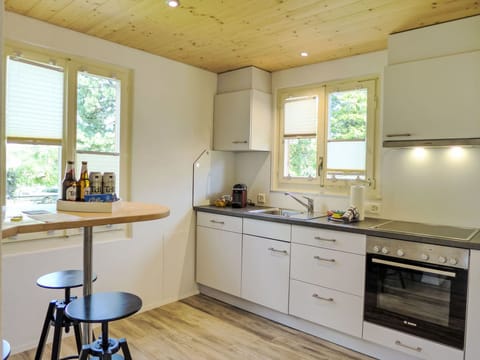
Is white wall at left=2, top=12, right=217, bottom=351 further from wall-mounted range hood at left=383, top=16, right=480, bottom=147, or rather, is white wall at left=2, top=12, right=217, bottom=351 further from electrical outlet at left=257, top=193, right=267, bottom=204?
wall-mounted range hood at left=383, top=16, right=480, bottom=147

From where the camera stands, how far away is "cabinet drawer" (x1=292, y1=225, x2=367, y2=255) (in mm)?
2668

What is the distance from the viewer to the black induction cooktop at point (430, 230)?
7.72ft

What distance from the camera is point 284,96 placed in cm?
388

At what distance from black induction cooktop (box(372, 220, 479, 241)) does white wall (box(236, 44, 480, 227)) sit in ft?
0.40

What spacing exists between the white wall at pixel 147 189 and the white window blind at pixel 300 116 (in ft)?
2.71

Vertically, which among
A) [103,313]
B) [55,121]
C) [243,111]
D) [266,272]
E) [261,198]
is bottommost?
[266,272]

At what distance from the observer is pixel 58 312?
1.86 metres

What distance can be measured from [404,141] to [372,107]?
2.12ft

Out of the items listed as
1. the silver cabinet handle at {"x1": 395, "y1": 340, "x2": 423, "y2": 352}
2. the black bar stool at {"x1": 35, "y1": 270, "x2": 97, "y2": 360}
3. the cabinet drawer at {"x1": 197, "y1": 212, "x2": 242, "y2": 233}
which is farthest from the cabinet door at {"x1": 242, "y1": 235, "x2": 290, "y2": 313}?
the black bar stool at {"x1": 35, "y1": 270, "x2": 97, "y2": 360}

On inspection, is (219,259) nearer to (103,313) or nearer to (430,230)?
(430,230)

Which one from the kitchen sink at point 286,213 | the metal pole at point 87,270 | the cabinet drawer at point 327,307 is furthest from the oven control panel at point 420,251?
the metal pole at point 87,270

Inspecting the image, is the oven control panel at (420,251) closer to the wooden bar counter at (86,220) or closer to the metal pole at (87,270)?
the wooden bar counter at (86,220)

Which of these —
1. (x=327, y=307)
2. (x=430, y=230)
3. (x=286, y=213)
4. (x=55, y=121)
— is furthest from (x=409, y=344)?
(x=55, y=121)

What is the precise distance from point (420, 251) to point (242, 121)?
6.75ft
